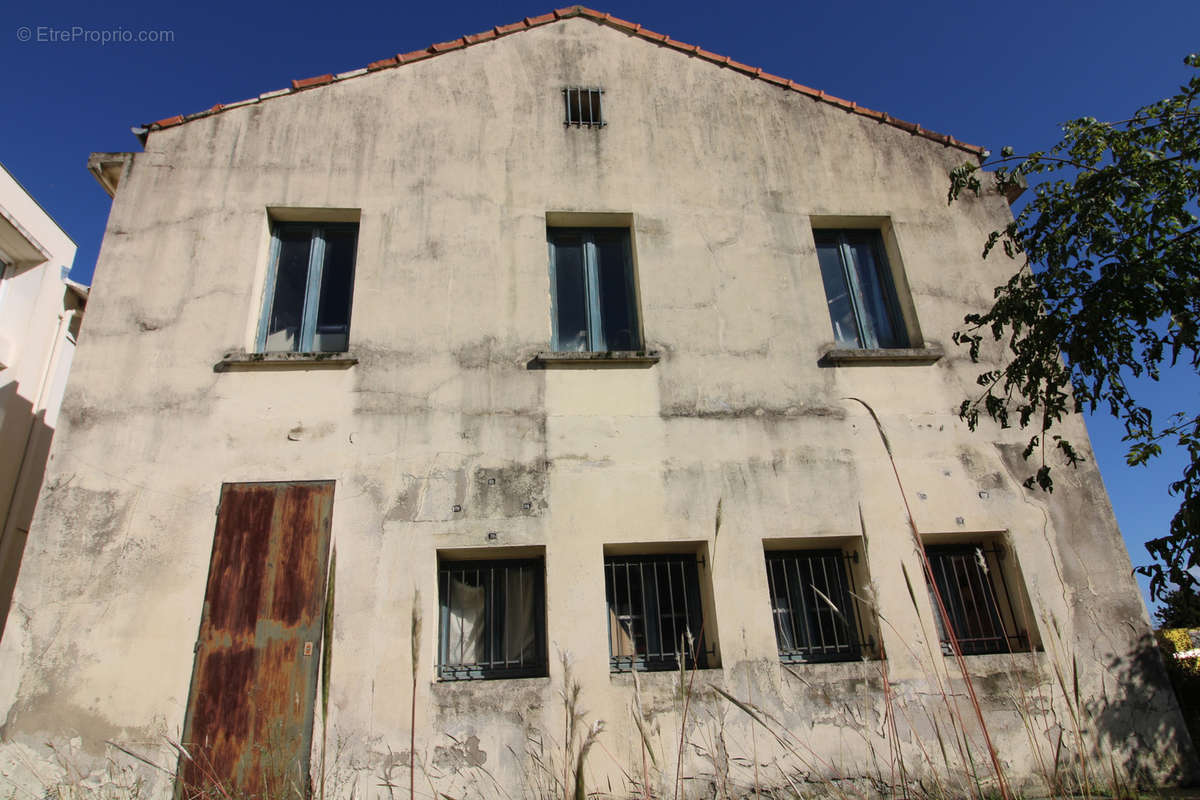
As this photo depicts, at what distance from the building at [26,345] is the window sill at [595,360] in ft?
20.0

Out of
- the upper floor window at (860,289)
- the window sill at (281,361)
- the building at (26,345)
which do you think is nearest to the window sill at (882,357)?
the upper floor window at (860,289)

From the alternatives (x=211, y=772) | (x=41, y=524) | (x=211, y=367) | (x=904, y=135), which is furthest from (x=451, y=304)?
(x=904, y=135)

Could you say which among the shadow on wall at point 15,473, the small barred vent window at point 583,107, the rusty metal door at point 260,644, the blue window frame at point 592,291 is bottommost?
the rusty metal door at point 260,644

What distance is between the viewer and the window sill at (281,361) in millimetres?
6551

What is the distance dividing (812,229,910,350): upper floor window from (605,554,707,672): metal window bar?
2957 mm

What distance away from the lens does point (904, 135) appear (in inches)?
333

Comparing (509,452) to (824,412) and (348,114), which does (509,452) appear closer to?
(824,412)

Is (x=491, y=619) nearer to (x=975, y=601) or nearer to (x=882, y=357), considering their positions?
(x=975, y=601)

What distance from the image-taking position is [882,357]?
23.4 feet

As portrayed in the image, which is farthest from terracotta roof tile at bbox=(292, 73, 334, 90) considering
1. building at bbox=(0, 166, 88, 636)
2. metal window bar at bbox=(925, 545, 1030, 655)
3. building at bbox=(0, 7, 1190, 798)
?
metal window bar at bbox=(925, 545, 1030, 655)

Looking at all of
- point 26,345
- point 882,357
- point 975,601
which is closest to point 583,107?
point 882,357

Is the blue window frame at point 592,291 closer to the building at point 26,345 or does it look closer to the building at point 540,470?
the building at point 540,470

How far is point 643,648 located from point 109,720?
401 centimetres

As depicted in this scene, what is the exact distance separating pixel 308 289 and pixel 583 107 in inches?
139
